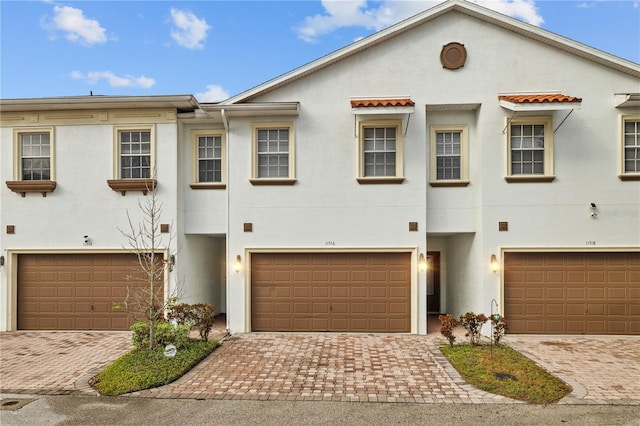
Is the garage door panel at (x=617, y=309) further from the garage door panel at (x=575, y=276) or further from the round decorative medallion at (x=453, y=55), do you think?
the round decorative medallion at (x=453, y=55)

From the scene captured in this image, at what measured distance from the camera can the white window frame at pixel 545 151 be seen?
1013 cm

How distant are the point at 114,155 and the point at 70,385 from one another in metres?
6.25

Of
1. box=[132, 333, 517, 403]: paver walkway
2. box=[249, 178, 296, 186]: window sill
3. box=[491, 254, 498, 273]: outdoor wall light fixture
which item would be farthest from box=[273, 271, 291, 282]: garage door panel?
box=[491, 254, 498, 273]: outdoor wall light fixture

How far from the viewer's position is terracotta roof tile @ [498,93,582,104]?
9492 mm

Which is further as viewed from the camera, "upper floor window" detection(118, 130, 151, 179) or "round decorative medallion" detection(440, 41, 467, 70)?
"upper floor window" detection(118, 130, 151, 179)

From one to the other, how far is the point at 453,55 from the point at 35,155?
39.8 ft

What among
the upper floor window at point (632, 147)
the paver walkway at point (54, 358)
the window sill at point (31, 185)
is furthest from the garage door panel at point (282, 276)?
the upper floor window at point (632, 147)

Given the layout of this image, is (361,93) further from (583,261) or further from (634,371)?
(634,371)

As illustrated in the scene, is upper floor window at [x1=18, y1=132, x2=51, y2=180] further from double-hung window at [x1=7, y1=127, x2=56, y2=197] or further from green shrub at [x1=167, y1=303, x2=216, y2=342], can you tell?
green shrub at [x1=167, y1=303, x2=216, y2=342]

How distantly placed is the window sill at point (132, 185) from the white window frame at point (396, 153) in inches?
226

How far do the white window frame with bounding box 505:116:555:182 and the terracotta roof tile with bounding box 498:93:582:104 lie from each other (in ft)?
1.88

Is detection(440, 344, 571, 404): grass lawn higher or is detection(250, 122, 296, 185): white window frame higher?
detection(250, 122, 296, 185): white window frame

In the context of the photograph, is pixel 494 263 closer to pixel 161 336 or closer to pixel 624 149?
pixel 624 149

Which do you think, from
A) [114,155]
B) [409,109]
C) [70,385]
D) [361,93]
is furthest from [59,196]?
[409,109]
